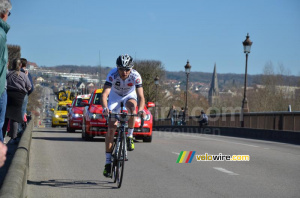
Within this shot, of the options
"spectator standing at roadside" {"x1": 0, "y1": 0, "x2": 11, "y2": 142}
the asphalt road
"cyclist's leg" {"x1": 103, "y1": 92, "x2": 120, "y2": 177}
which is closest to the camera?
"spectator standing at roadside" {"x1": 0, "y1": 0, "x2": 11, "y2": 142}

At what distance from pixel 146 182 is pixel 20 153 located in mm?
1925

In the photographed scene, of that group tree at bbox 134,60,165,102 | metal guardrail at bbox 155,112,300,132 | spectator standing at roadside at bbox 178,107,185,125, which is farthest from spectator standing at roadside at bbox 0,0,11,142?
tree at bbox 134,60,165,102

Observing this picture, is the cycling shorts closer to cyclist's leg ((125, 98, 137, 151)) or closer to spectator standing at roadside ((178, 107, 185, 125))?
cyclist's leg ((125, 98, 137, 151))

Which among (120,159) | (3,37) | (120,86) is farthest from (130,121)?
(3,37)

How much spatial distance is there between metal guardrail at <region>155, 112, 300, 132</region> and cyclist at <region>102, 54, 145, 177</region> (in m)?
15.9

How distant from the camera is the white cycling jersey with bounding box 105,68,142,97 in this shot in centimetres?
874

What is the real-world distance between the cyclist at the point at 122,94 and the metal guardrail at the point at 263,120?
1586cm

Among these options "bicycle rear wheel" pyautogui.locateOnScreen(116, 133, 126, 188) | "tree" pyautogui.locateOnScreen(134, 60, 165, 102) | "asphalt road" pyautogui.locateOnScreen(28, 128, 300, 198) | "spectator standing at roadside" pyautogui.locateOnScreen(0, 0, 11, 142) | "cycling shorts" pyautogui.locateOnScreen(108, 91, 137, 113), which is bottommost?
"asphalt road" pyautogui.locateOnScreen(28, 128, 300, 198)

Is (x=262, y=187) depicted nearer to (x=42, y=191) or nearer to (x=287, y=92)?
(x=42, y=191)

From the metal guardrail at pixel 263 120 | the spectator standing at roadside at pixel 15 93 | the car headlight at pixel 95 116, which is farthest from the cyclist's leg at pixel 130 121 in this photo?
the metal guardrail at pixel 263 120

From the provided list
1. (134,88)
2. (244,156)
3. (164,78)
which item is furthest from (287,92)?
(134,88)

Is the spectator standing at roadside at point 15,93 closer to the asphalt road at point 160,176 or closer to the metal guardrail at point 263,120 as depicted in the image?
the asphalt road at point 160,176

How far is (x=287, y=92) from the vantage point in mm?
85625

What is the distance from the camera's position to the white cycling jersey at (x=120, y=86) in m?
8.75
